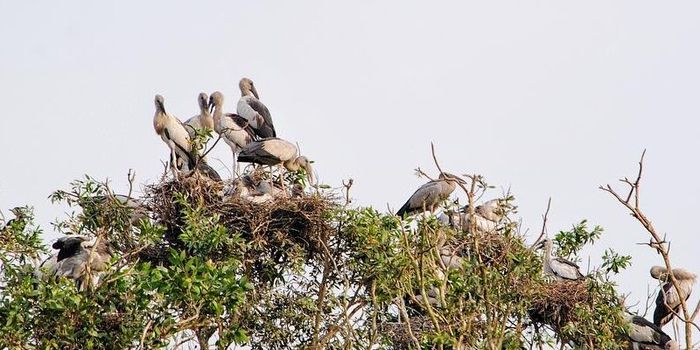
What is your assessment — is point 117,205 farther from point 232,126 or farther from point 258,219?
point 232,126

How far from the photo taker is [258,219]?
12469 millimetres

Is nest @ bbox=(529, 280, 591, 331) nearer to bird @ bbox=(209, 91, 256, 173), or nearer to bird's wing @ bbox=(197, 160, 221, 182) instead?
bird's wing @ bbox=(197, 160, 221, 182)

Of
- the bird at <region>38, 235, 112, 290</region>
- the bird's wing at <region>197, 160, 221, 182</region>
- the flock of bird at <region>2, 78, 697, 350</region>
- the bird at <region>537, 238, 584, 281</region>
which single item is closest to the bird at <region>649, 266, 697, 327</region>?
the flock of bird at <region>2, 78, 697, 350</region>

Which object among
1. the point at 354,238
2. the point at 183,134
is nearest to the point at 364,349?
the point at 354,238

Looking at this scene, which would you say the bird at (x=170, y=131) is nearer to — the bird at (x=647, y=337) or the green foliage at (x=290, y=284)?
the green foliage at (x=290, y=284)

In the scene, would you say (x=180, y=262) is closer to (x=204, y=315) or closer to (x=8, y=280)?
(x=204, y=315)

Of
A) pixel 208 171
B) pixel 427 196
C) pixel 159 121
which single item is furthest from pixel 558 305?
pixel 159 121

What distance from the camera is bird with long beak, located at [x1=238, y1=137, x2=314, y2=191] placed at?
15.1 meters

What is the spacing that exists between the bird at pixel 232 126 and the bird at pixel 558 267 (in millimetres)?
3833

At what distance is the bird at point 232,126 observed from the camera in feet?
53.4


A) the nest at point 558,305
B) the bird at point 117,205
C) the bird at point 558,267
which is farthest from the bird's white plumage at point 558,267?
the bird at point 117,205

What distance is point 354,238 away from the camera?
40.0 feet

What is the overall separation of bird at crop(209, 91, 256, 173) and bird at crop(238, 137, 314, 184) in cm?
47

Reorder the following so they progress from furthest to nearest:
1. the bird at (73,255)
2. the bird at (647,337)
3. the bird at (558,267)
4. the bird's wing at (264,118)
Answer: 1. the bird's wing at (264,118)
2. the bird at (647,337)
3. the bird at (558,267)
4. the bird at (73,255)
